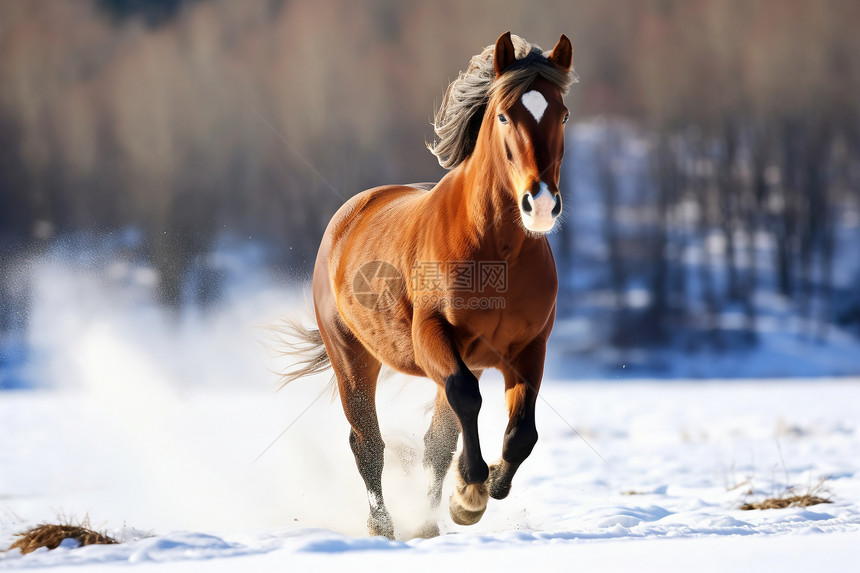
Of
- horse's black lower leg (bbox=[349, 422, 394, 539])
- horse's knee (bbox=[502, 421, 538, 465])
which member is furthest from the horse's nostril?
horse's black lower leg (bbox=[349, 422, 394, 539])

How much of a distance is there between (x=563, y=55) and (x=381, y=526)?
8.66 ft

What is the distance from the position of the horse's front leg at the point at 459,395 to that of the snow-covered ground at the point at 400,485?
6.8 inches

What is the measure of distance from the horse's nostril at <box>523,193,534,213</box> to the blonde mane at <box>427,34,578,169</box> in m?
0.45

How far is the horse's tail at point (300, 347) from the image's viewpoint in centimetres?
536

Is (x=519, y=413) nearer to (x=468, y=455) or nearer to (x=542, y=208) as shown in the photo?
(x=468, y=455)

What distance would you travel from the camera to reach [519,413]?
3.49m

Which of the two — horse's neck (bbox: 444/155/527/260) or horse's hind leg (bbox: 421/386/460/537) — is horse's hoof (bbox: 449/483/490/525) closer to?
horse's hind leg (bbox: 421/386/460/537)

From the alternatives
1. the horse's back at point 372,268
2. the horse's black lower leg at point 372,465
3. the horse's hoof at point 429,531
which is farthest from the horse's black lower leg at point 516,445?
the horse's black lower leg at point 372,465

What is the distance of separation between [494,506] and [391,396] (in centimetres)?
107

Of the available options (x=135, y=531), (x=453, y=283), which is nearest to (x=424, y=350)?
(x=453, y=283)

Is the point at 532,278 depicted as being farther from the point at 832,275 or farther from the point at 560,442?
the point at 832,275

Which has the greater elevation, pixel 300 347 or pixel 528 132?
pixel 528 132

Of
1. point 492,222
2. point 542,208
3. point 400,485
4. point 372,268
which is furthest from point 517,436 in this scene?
point 400,485

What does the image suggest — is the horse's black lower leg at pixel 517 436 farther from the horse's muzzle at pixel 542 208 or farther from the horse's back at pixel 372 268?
the horse's muzzle at pixel 542 208
